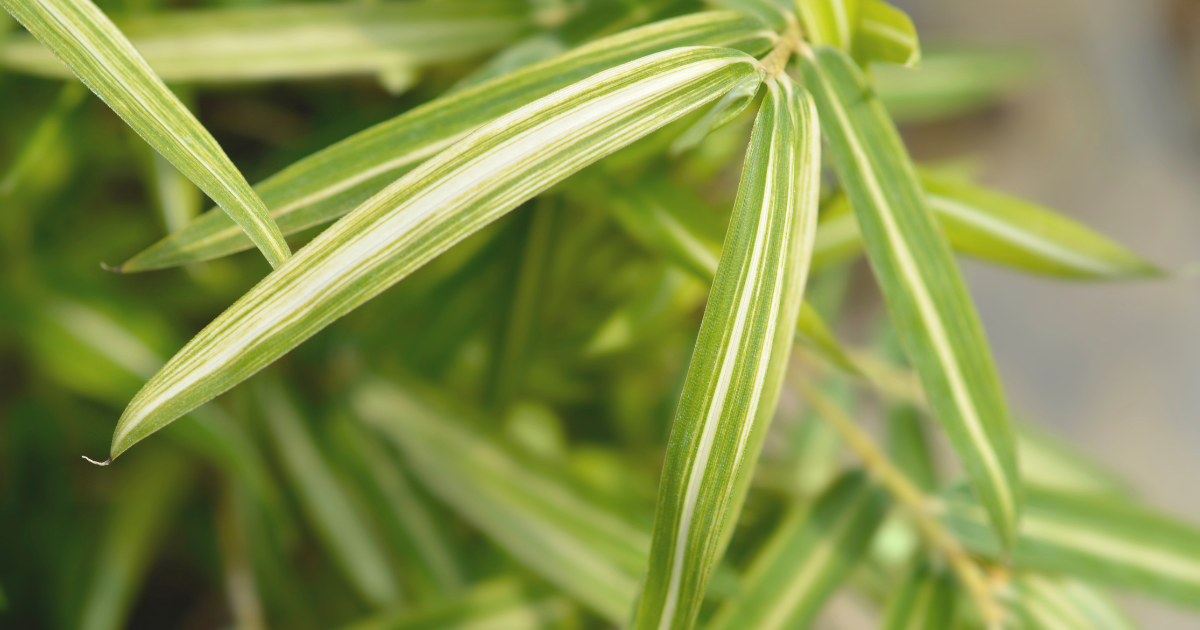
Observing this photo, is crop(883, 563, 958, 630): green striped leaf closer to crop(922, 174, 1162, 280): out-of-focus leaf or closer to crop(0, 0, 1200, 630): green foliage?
crop(0, 0, 1200, 630): green foliage

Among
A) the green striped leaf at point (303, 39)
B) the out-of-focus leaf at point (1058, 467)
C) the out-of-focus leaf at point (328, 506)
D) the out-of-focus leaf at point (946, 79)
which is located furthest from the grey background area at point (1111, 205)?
the out-of-focus leaf at point (328, 506)

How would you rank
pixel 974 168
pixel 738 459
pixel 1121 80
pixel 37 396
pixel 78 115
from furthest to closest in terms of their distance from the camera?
pixel 1121 80
pixel 974 168
pixel 37 396
pixel 78 115
pixel 738 459

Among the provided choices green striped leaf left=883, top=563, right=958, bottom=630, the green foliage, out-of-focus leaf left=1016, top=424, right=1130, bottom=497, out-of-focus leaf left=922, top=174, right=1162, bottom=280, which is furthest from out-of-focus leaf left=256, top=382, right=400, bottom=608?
out-of-focus leaf left=1016, top=424, right=1130, bottom=497

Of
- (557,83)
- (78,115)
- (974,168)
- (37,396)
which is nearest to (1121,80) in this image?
(974,168)

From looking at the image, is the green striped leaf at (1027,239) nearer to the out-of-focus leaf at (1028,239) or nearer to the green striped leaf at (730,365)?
the out-of-focus leaf at (1028,239)

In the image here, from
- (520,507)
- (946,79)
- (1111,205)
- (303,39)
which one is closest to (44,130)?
(303,39)

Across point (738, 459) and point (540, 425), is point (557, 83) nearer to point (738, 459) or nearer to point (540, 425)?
point (738, 459)

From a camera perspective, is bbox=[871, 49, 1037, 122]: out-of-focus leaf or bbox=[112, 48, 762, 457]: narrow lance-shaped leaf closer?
bbox=[112, 48, 762, 457]: narrow lance-shaped leaf

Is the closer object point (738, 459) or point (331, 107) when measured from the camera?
point (738, 459)
